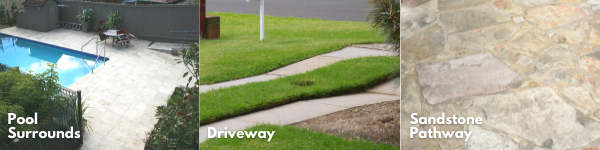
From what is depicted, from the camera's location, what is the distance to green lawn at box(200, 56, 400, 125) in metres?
4.03

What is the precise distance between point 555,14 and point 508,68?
22.1 inches

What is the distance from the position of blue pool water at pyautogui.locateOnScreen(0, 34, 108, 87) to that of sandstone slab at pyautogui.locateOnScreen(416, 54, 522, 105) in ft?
9.08

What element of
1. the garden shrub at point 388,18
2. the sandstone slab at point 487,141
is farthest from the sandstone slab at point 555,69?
the garden shrub at point 388,18

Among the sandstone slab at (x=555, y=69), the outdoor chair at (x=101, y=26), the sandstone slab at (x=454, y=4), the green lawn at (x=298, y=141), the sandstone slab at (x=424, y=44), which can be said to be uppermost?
the sandstone slab at (x=454, y=4)

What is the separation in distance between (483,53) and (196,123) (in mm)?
2481

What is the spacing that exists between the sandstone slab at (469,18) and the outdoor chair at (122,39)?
2548 mm

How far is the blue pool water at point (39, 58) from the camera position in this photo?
3461 mm

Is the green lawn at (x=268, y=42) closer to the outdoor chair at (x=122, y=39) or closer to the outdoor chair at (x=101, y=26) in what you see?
the outdoor chair at (x=122, y=39)

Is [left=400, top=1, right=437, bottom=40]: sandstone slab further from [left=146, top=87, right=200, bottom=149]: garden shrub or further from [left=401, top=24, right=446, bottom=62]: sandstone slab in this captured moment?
[left=146, top=87, right=200, bottom=149]: garden shrub

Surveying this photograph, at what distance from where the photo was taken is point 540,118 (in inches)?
157

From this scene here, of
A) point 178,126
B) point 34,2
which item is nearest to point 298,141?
point 178,126

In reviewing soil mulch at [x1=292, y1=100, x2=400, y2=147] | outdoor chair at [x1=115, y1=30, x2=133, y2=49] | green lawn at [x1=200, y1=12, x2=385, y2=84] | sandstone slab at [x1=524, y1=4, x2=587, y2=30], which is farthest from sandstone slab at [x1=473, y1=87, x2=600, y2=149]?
outdoor chair at [x1=115, y1=30, x2=133, y2=49]

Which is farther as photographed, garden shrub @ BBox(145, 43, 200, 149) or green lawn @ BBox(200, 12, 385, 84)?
green lawn @ BBox(200, 12, 385, 84)

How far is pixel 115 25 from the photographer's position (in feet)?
11.7
